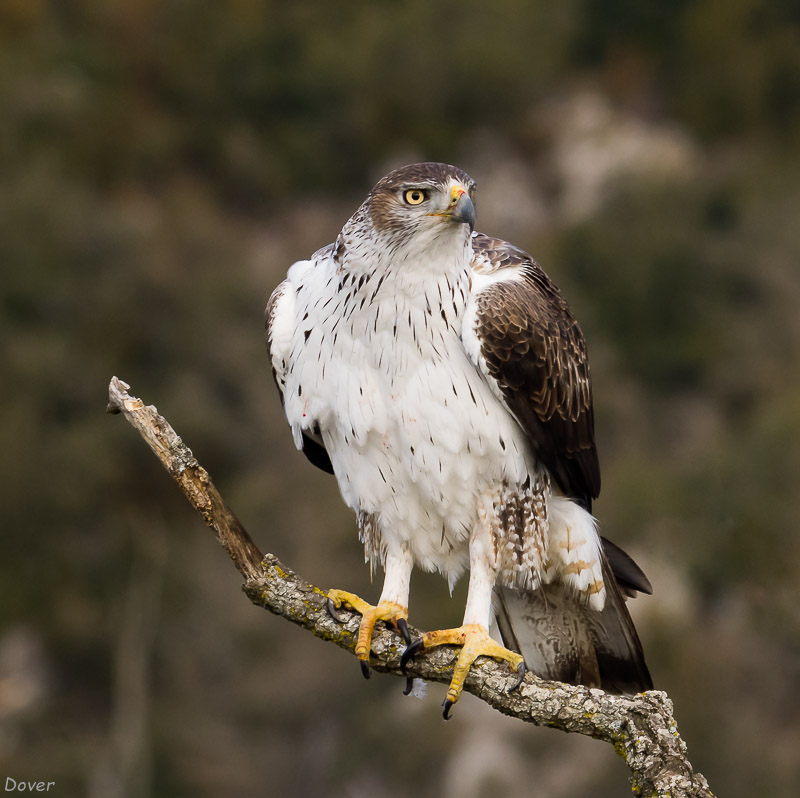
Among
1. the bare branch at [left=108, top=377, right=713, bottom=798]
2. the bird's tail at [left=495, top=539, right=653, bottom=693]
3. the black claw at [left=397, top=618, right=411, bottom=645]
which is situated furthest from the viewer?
the bird's tail at [left=495, top=539, right=653, bottom=693]

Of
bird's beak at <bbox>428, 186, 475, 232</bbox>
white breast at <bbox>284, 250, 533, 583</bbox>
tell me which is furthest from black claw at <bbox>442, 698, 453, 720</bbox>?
bird's beak at <bbox>428, 186, 475, 232</bbox>

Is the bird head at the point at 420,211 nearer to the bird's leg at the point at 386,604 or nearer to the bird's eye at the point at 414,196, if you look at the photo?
the bird's eye at the point at 414,196

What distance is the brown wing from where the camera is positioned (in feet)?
18.1

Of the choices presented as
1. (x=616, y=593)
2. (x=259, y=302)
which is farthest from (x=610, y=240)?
(x=616, y=593)

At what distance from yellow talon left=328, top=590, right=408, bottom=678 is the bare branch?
39 mm

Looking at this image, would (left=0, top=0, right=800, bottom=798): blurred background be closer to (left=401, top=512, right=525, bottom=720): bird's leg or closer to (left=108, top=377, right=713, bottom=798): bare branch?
(left=401, top=512, right=525, bottom=720): bird's leg

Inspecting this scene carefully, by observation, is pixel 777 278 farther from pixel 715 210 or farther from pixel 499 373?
pixel 499 373

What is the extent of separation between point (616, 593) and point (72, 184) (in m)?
39.7

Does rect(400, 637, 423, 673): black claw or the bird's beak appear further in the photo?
rect(400, 637, 423, 673): black claw

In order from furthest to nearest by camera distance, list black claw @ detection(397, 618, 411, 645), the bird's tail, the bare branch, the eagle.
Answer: the bird's tail
black claw @ detection(397, 618, 411, 645)
the eagle
the bare branch

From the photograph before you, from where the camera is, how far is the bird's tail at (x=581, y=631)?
20.1 ft

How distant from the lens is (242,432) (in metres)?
33.9

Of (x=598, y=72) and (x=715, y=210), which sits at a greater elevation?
(x=598, y=72)

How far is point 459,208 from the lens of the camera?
5234 millimetres
